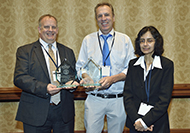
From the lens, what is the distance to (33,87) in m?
1.85

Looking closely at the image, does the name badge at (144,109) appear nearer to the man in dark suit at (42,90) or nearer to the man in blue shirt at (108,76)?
the man in blue shirt at (108,76)

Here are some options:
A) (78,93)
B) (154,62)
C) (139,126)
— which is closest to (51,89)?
(139,126)

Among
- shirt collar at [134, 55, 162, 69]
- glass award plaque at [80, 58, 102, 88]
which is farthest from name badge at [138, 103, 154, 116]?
glass award plaque at [80, 58, 102, 88]

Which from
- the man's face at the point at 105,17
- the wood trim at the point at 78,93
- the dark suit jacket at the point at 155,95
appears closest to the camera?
the dark suit jacket at the point at 155,95

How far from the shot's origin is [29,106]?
1931 mm

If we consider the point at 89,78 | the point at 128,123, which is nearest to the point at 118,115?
the point at 128,123

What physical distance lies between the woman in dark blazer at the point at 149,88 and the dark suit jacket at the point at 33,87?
743 mm

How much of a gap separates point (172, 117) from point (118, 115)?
64.3 inches

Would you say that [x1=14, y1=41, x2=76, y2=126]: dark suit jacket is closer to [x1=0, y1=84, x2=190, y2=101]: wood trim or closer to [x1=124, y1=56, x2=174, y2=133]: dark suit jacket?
[x1=124, y1=56, x2=174, y2=133]: dark suit jacket

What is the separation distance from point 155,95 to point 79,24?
6.25 ft

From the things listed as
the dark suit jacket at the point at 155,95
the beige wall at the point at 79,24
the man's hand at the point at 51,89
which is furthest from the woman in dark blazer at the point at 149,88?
the beige wall at the point at 79,24

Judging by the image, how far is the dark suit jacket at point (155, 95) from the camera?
1751 millimetres

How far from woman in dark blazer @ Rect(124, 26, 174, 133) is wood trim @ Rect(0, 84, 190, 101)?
1346 millimetres

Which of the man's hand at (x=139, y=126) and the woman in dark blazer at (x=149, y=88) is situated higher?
the woman in dark blazer at (x=149, y=88)
